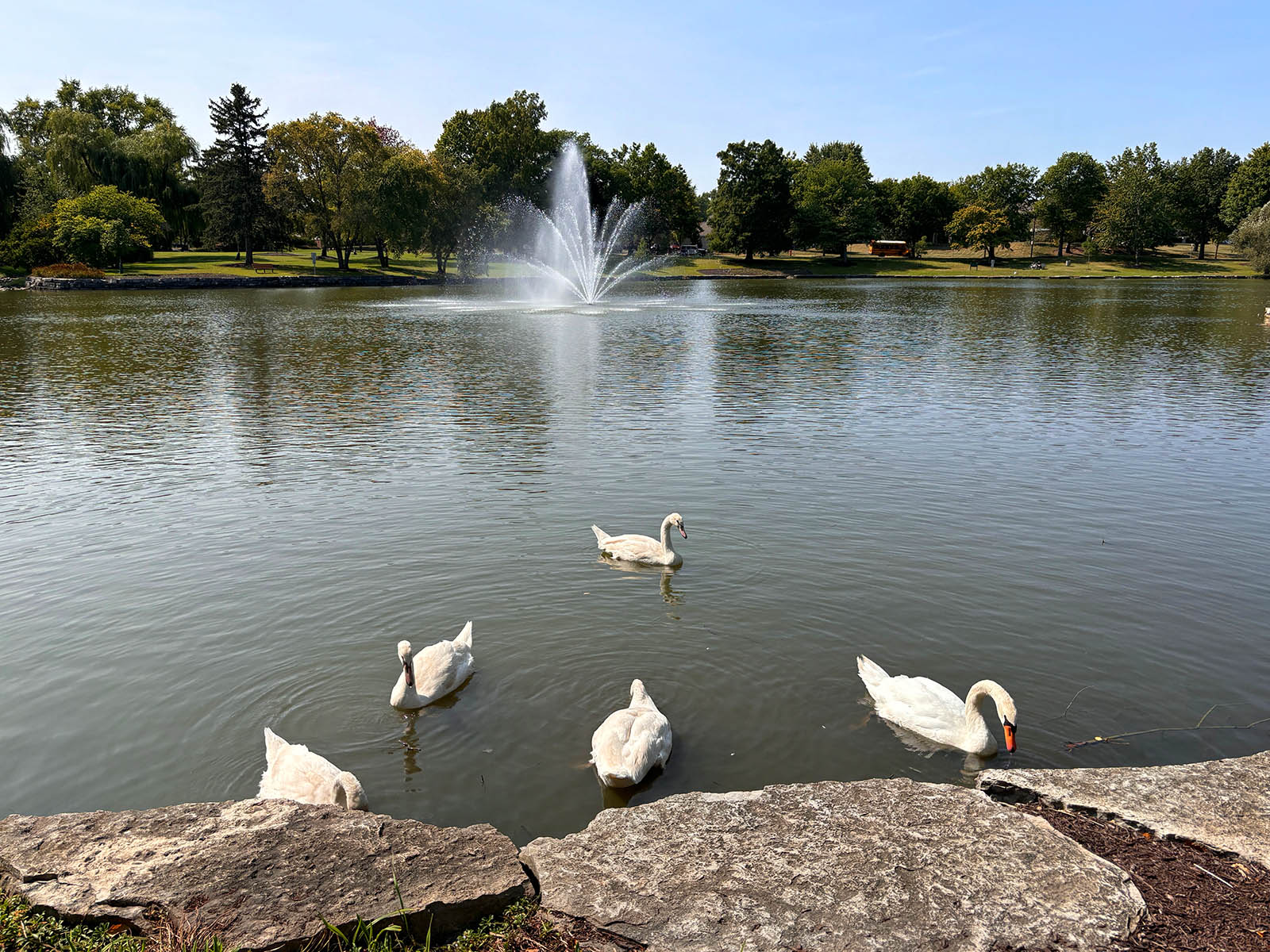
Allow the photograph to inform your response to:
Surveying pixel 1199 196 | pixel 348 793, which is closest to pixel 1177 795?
pixel 348 793

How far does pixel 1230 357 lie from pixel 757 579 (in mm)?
33965

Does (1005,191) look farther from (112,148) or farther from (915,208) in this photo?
(112,148)

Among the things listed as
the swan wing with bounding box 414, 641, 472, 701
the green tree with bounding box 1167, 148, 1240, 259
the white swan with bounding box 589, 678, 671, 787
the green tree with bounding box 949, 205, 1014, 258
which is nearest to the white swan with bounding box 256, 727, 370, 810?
the swan wing with bounding box 414, 641, 472, 701

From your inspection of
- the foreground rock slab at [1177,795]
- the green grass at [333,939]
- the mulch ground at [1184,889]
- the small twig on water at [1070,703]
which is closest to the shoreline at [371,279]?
the green grass at [333,939]

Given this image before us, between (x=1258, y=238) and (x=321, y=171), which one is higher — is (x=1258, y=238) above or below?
below

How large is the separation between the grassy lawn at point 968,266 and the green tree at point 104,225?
6526 centimetres

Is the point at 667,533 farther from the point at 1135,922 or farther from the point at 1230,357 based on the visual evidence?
the point at 1230,357

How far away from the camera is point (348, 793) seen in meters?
7.26

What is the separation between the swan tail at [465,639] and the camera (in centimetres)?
982

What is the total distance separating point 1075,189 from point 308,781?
176m

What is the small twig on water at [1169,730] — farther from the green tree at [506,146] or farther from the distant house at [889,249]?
the distant house at [889,249]

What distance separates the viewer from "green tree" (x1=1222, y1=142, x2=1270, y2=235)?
135m

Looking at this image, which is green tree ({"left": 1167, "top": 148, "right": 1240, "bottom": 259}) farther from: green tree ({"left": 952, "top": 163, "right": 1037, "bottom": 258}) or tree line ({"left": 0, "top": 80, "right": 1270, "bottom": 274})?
green tree ({"left": 952, "top": 163, "right": 1037, "bottom": 258})

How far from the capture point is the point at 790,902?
5383mm
